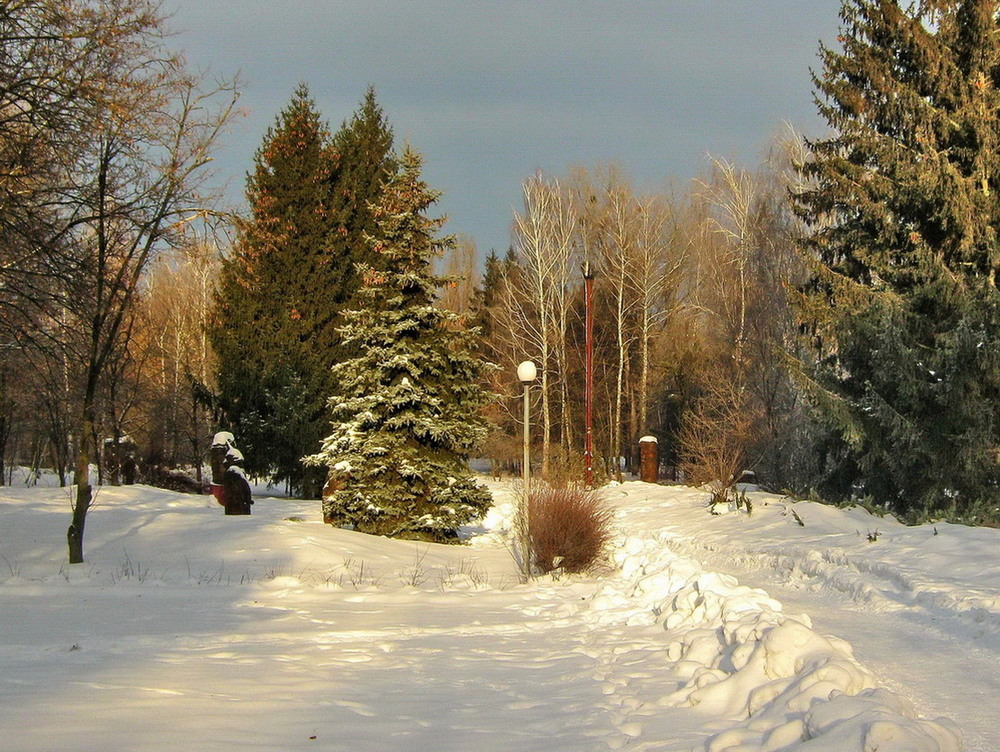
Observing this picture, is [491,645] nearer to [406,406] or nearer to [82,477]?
[82,477]

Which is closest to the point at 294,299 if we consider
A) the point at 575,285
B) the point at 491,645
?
the point at 575,285

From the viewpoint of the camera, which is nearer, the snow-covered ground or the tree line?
the snow-covered ground

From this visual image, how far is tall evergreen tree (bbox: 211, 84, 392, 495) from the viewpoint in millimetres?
27328

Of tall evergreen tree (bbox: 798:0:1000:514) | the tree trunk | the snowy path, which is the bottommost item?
the snowy path

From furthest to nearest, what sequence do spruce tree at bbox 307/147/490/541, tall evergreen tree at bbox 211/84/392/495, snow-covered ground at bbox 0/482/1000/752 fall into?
tall evergreen tree at bbox 211/84/392/495 → spruce tree at bbox 307/147/490/541 → snow-covered ground at bbox 0/482/1000/752

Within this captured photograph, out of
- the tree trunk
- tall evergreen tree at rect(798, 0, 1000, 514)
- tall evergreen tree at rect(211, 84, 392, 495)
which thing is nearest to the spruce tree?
the tree trunk

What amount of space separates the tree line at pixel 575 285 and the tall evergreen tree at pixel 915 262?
0.20ft

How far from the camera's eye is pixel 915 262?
19.4 metres

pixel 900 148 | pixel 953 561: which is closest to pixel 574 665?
pixel 953 561

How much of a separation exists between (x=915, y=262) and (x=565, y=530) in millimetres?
12009

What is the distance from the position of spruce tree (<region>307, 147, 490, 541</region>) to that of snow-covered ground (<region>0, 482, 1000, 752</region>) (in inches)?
92.3

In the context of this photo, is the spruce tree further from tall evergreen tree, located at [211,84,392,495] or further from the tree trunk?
tall evergreen tree, located at [211,84,392,495]

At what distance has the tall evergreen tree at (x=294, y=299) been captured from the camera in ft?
89.7

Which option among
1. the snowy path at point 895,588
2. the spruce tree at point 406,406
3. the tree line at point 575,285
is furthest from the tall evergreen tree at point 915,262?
the spruce tree at point 406,406
